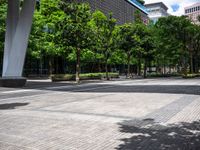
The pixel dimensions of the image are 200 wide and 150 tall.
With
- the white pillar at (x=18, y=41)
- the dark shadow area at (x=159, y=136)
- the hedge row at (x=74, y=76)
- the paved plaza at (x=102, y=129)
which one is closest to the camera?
the dark shadow area at (x=159, y=136)

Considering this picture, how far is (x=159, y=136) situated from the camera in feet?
23.0

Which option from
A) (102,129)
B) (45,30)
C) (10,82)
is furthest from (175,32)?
(102,129)

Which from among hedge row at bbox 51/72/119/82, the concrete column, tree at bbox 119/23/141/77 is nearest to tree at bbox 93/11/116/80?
hedge row at bbox 51/72/119/82

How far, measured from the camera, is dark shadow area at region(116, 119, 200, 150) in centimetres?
616

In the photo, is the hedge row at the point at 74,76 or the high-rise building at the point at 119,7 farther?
the high-rise building at the point at 119,7

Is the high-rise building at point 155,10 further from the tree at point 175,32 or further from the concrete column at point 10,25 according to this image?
the concrete column at point 10,25

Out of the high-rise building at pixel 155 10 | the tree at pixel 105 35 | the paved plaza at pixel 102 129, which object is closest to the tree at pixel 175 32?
the tree at pixel 105 35

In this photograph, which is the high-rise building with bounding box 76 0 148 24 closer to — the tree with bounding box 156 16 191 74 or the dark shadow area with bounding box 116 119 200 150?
the tree with bounding box 156 16 191 74

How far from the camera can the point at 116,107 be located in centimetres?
1187

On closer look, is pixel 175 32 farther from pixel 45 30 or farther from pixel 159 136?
pixel 159 136

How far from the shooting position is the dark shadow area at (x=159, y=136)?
6.16 meters

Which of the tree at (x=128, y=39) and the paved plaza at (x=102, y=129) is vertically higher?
the tree at (x=128, y=39)

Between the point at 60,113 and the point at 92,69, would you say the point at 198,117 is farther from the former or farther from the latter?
the point at 92,69

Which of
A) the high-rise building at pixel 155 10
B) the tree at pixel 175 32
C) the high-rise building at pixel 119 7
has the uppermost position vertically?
the high-rise building at pixel 155 10
